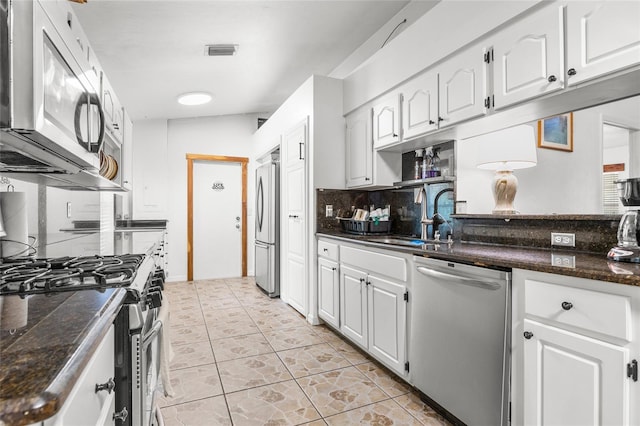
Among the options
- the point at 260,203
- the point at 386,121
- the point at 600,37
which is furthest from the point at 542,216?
the point at 260,203

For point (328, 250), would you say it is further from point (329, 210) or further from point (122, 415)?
point (122, 415)

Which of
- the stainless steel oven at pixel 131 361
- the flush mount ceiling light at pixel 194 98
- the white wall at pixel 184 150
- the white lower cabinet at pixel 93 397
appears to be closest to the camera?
the white lower cabinet at pixel 93 397

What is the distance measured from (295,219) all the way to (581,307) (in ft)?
9.57

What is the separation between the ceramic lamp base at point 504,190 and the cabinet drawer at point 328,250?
130cm

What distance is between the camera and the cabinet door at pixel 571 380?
1.16 m

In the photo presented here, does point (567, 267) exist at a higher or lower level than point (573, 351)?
higher

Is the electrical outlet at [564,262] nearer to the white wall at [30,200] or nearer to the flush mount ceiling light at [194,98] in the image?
the white wall at [30,200]

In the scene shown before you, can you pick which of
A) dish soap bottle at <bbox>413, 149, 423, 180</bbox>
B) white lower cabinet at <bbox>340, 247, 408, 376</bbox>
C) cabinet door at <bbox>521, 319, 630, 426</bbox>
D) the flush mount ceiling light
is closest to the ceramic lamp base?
dish soap bottle at <bbox>413, 149, 423, 180</bbox>

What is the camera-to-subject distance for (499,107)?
6.28 feet

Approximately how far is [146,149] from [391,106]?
4177 mm

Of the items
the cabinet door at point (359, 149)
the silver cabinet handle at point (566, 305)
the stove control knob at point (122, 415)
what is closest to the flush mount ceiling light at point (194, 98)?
the cabinet door at point (359, 149)

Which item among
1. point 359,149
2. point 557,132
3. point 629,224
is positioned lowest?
point 629,224

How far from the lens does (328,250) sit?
125 inches

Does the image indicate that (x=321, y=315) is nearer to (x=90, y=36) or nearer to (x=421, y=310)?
(x=421, y=310)
